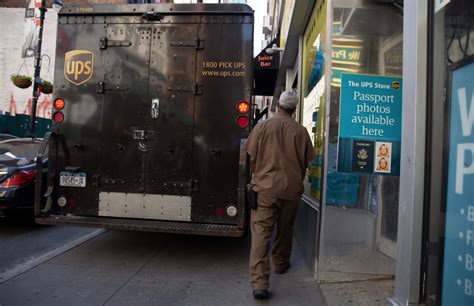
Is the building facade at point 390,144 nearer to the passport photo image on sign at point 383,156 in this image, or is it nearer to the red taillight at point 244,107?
the passport photo image on sign at point 383,156

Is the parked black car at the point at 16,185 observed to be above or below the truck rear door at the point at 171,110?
below

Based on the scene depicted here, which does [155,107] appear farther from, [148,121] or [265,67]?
[265,67]

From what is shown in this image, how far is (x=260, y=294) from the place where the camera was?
379cm

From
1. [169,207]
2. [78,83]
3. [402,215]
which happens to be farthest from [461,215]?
[78,83]

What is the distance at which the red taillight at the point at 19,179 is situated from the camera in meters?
6.24

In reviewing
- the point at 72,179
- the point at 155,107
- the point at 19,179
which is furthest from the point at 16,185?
the point at 155,107

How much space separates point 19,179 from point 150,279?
3.27m

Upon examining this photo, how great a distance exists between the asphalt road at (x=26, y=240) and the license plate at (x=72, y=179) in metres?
1.03

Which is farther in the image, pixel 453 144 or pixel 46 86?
pixel 46 86

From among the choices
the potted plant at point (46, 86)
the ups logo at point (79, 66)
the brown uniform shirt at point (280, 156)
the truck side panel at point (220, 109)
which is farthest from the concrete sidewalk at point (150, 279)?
the potted plant at point (46, 86)

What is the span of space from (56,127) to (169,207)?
175 cm

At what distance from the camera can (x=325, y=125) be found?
4531mm

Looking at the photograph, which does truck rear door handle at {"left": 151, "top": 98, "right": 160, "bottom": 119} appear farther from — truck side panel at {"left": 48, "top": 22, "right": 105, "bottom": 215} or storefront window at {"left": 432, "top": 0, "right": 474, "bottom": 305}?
storefront window at {"left": 432, "top": 0, "right": 474, "bottom": 305}

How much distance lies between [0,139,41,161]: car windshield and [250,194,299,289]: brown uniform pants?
4681mm
